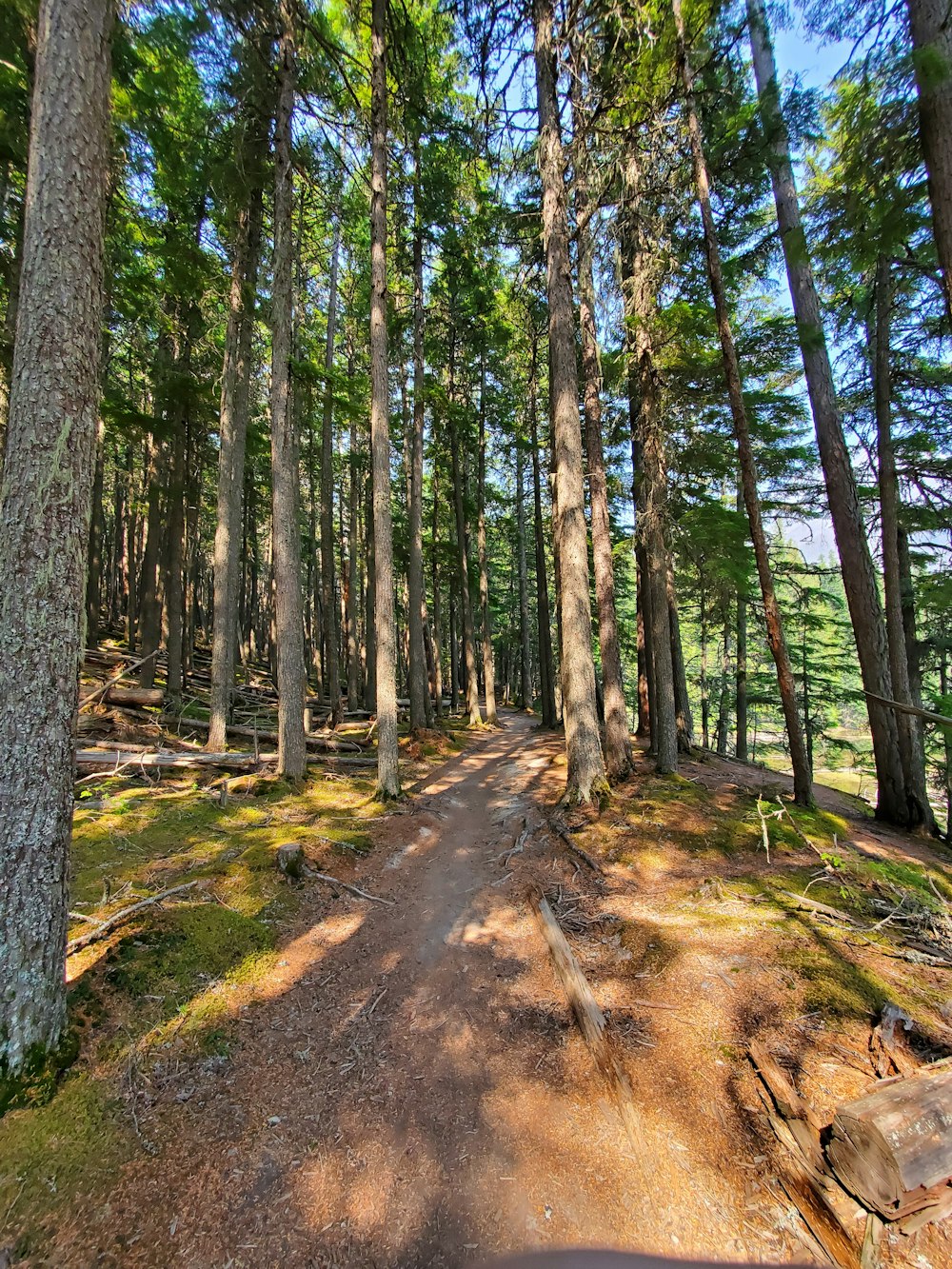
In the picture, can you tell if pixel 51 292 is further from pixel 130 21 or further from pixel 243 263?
pixel 243 263

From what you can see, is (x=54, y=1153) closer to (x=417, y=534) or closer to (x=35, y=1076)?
(x=35, y=1076)

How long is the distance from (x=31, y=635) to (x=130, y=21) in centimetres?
832

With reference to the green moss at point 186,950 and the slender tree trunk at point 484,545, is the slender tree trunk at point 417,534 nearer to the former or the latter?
the slender tree trunk at point 484,545

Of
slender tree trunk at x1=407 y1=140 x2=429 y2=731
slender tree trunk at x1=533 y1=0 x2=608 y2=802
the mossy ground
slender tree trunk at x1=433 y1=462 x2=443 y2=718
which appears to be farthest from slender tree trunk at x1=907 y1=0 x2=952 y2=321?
slender tree trunk at x1=433 y1=462 x2=443 y2=718

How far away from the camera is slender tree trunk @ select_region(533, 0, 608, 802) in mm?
8656

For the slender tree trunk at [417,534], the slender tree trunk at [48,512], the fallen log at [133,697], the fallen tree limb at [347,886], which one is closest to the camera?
the slender tree trunk at [48,512]

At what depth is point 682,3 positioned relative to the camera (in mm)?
8508

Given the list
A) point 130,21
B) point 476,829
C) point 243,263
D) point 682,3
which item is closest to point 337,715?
point 476,829

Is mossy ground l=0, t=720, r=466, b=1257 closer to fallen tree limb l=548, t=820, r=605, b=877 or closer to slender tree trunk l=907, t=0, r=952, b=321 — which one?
fallen tree limb l=548, t=820, r=605, b=877

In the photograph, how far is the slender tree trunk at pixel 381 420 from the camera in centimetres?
944

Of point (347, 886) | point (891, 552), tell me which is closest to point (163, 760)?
point (347, 886)

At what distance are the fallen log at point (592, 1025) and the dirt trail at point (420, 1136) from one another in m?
0.09

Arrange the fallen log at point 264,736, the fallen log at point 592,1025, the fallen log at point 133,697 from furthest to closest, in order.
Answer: the fallen log at point 133,697
the fallen log at point 264,736
the fallen log at point 592,1025

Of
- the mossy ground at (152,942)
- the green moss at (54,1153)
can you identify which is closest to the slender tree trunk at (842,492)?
the mossy ground at (152,942)
